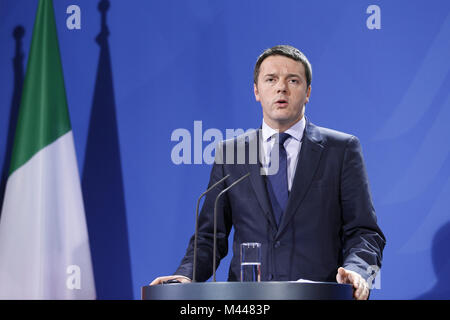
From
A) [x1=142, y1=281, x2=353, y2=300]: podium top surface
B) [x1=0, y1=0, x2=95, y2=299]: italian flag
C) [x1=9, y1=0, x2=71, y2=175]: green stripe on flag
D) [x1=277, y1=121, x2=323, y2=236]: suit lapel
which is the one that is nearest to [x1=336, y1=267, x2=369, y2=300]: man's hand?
[x1=142, y1=281, x2=353, y2=300]: podium top surface

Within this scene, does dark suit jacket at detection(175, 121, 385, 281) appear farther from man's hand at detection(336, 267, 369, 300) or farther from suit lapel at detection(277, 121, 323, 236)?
man's hand at detection(336, 267, 369, 300)

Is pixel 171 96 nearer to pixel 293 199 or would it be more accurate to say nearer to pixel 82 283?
pixel 82 283

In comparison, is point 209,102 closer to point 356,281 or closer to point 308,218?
point 308,218

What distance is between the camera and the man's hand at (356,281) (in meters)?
1.85

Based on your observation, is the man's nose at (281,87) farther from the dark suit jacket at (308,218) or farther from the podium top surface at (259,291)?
the podium top surface at (259,291)

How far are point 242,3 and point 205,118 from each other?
2.54 feet

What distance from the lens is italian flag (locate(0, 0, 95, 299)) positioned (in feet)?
11.7

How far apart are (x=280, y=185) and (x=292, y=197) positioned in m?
0.10

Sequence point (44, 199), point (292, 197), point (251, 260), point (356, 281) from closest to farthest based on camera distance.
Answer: point (356, 281)
point (251, 260)
point (292, 197)
point (44, 199)

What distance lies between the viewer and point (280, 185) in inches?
101

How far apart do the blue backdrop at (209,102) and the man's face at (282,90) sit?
42.0 inches

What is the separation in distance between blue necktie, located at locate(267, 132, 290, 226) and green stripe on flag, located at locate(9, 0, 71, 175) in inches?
66.1

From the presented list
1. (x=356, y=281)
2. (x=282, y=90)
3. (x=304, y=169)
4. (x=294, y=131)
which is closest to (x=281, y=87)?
(x=282, y=90)
